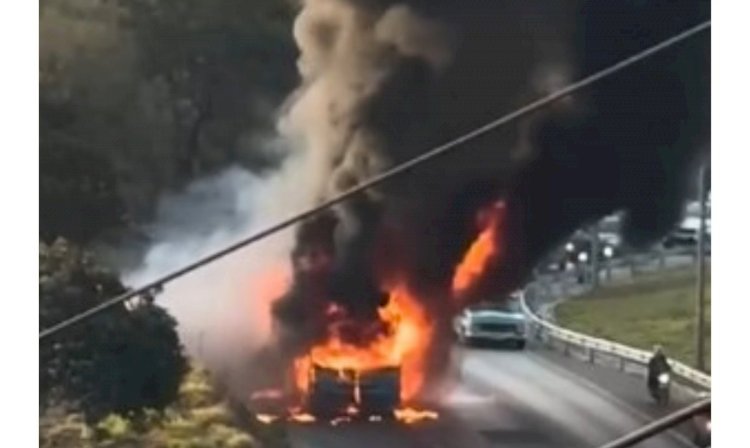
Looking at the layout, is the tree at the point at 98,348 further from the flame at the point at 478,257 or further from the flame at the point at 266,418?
the flame at the point at 478,257

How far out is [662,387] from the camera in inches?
76.3

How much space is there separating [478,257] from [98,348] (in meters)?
0.46

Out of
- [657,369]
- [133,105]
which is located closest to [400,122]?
[133,105]

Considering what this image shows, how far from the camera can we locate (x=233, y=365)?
195 cm

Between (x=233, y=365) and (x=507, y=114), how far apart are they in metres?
0.44

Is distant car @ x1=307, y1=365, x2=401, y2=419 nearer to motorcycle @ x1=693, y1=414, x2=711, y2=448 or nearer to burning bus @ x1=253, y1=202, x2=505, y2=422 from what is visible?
burning bus @ x1=253, y1=202, x2=505, y2=422

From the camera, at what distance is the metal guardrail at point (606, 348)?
1.94 meters

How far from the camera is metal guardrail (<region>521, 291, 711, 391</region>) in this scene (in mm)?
1938

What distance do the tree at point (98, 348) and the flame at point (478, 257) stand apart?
0.34 meters

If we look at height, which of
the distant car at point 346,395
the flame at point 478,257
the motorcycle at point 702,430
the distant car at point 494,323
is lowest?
the motorcycle at point 702,430

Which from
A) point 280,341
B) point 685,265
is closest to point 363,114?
point 280,341

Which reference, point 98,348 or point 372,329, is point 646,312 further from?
point 98,348

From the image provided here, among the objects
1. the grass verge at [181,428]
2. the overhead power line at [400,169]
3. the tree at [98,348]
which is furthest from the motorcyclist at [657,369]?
the tree at [98,348]
